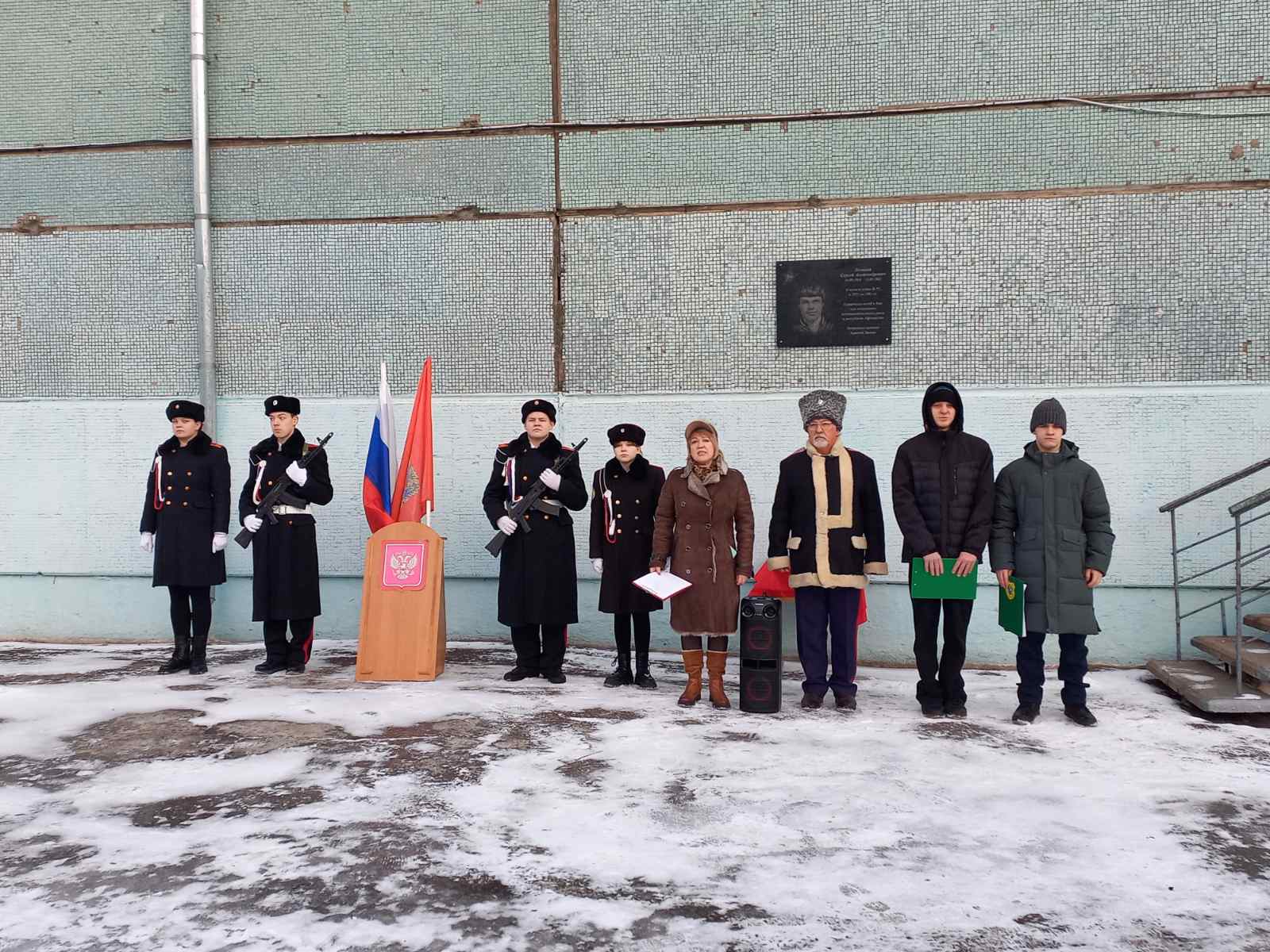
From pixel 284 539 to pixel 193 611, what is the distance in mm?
793

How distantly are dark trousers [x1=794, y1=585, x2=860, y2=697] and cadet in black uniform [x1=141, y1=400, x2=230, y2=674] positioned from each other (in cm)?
362

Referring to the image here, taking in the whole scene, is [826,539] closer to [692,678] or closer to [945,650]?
[945,650]

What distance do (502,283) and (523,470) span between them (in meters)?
1.81

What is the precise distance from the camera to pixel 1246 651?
5812mm

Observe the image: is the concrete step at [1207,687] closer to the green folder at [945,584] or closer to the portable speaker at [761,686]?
the green folder at [945,584]

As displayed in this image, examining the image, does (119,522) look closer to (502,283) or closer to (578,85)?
(502,283)

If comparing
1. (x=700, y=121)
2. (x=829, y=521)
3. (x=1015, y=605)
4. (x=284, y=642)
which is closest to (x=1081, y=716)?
(x=1015, y=605)

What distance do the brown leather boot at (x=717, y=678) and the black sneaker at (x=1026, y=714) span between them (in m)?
1.47

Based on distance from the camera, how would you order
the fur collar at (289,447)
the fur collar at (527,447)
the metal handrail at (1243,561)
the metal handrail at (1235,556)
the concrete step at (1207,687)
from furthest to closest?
the fur collar at (289,447), the fur collar at (527,447), the metal handrail at (1243,561), the metal handrail at (1235,556), the concrete step at (1207,687)

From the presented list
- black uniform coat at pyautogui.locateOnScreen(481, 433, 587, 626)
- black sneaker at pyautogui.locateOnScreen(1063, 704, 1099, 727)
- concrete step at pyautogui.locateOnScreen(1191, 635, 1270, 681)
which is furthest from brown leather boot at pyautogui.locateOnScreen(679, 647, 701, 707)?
concrete step at pyautogui.locateOnScreen(1191, 635, 1270, 681)

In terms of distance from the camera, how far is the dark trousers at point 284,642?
260 inches

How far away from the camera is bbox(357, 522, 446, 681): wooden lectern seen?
20.6 feet

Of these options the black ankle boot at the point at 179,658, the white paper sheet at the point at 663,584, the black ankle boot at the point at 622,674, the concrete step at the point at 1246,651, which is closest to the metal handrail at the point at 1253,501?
the concrete step at the point at 1246,651

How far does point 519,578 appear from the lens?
6273 mm
